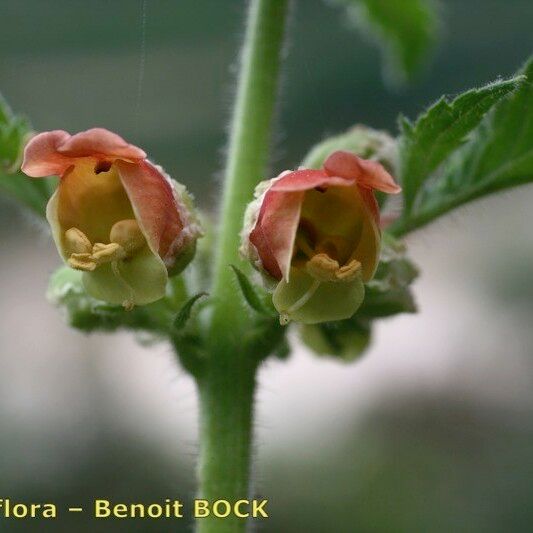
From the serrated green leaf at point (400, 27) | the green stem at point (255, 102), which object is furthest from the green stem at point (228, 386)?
the serrated green leaf at point (400, 27)

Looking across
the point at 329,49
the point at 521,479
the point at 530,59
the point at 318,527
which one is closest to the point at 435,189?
the point at 530,59

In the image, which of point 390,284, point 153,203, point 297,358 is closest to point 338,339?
point 390,284

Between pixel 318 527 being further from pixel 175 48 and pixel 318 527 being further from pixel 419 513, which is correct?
pixel 175 48

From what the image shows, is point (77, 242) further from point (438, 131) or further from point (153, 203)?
point (438, 131)

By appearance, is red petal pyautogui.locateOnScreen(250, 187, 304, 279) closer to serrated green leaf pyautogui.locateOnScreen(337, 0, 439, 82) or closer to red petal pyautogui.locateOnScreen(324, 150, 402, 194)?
red petal pyautogui.locateOnScreen(324, 150, 402, 194)

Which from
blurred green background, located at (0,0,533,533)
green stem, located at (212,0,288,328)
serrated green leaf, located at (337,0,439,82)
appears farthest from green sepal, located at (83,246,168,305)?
blurred green background, located at (0,0,533,533)

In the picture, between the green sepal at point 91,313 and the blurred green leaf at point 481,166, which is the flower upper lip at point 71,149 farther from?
the blurred green leaf at point 481,166

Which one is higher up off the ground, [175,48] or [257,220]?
[175,48]
